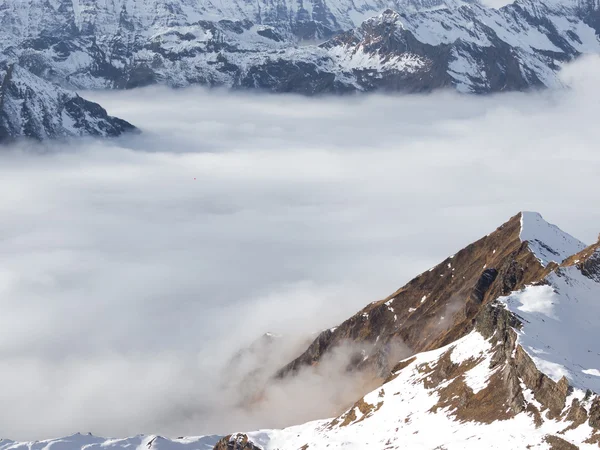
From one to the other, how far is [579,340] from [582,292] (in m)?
16.4

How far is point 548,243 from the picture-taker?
189 metres

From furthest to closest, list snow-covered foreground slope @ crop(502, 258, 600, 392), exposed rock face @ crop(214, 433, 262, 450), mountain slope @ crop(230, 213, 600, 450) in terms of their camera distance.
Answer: exposed rock face @ crop(214, 433, 262, 450), snow-covered foreground slope @ crop(502, 258, 600, 392), mountain slope @ crop(230, 213, 600, 450)

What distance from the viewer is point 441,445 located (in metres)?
113

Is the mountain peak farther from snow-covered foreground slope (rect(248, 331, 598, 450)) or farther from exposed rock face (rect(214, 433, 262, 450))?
exposed rock face (rect(214, 433, 262, 450))

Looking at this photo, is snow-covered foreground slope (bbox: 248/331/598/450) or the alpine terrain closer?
the alpine terrain

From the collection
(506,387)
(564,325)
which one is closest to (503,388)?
(506,387)

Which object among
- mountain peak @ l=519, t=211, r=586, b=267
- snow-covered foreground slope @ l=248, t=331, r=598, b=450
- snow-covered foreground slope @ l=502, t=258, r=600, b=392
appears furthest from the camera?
mountain peak @ l=519, t=211, r=586, b=267

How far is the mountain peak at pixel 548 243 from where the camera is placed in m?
180

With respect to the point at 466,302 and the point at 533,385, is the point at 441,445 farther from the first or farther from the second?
the point at 466,302

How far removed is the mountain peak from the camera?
179875 millimetres

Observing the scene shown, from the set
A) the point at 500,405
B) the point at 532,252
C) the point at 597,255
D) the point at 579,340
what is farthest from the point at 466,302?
the point at 500,405

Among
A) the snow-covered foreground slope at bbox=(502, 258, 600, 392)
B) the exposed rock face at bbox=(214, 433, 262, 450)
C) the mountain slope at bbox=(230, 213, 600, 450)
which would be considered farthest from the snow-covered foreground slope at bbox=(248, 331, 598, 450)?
the snow-covered foreground slope at bbox=(502, 258, 600, 392)

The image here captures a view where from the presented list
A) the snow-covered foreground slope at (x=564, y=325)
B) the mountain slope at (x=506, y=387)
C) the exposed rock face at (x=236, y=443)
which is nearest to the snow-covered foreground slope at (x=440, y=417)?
the mountain slope at (x=506, y=387)

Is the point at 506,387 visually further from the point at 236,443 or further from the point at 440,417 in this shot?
the point at 236,443
